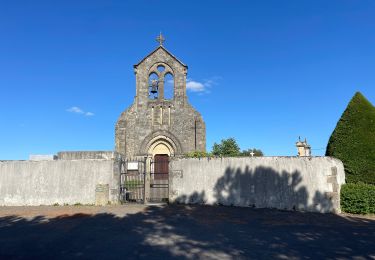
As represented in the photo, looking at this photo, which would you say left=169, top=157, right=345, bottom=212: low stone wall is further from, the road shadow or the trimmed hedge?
the road shadow

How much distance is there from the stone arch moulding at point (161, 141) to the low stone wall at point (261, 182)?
329 inches

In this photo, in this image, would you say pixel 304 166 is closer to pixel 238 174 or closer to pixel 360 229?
pixel 238 174

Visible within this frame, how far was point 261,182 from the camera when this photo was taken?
47.6 ft

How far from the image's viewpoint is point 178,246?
7.82 metres

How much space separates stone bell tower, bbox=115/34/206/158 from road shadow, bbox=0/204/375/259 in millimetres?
11492

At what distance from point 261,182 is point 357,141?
449 centimetres

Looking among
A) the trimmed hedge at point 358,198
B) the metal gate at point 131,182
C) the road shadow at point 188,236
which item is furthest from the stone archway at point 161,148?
the trimmed hedge at point 358,198

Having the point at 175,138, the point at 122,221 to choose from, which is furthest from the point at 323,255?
the point at 175,138

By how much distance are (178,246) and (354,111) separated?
36.4 feet

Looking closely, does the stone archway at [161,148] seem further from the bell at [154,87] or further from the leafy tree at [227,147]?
the leafy tree at [227,147]

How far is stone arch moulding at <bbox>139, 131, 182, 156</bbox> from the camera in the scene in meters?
24.1

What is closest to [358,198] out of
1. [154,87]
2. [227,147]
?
[154,87]

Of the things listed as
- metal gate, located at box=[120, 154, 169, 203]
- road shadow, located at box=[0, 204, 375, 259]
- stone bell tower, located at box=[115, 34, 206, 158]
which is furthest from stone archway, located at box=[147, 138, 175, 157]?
road shadow, located at box=[0, 204, 375, 259]

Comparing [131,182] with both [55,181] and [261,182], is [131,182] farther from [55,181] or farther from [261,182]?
[261,182]
